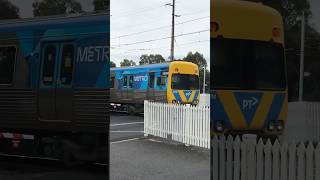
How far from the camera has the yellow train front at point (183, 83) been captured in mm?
1241

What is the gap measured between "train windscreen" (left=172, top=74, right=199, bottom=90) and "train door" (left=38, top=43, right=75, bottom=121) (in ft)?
1.67

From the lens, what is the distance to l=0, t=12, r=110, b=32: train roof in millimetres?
1582

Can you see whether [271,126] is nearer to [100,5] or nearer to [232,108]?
[232,108]

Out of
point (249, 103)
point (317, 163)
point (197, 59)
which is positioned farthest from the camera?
point (317, 163)

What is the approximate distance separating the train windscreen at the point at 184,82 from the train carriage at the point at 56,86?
0.25 metres

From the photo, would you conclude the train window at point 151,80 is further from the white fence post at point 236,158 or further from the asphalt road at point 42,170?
the asphalt road at point 42,170

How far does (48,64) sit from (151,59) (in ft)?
2.32

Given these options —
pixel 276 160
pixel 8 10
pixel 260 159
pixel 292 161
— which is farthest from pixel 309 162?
pixel 8 10

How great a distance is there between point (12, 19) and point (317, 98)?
1.27 m

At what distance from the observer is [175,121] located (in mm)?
1296

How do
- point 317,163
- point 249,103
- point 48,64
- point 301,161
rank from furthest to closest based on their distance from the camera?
point 48,64
point 317,163
point 301,161
point 249,103

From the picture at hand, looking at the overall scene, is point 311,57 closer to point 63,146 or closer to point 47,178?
point 63,146

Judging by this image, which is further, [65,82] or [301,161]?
[65,82]

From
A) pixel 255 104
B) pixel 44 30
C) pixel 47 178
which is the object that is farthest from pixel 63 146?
pixel 255 104
